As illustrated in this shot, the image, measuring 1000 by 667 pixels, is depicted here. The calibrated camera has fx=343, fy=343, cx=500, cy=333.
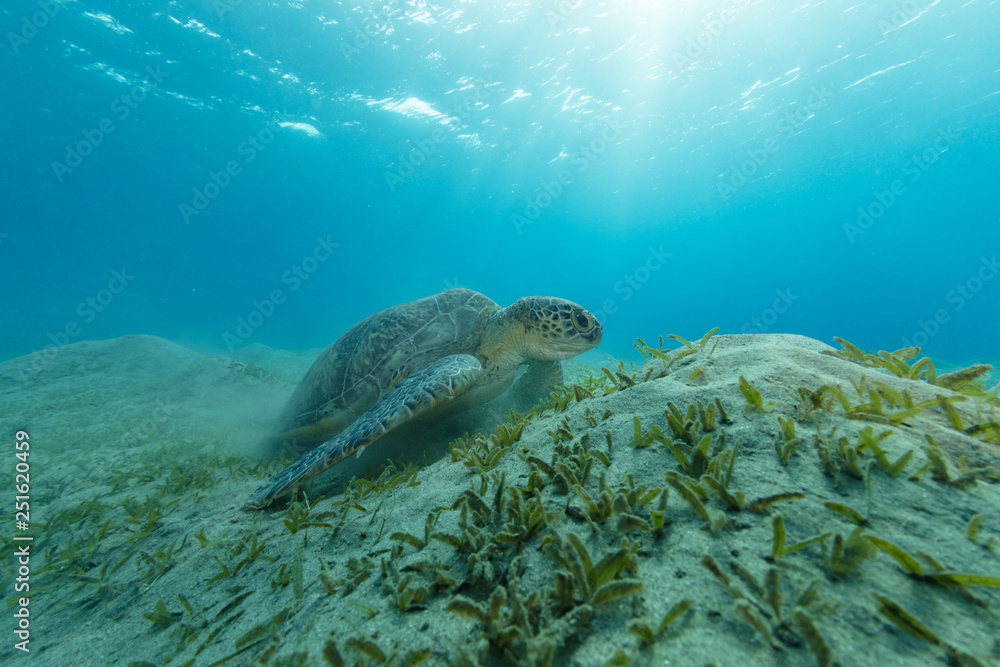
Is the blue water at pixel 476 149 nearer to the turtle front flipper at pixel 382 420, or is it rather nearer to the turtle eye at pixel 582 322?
the turtle eye at pixel 582 322

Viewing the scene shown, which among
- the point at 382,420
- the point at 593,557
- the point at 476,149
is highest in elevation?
the point at 476,149

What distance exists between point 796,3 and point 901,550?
23.9 m

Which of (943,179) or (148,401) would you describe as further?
(943,179)

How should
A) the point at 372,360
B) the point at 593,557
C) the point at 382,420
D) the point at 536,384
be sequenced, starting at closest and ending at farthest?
the point at 593,557, the point at 382,420, the point at 372,360, the point at 536,384

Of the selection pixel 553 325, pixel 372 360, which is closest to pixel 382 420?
pixel 372 360

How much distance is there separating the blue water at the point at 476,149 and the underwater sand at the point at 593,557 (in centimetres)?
1019

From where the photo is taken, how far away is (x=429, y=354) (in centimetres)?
385

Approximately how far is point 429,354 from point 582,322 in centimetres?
171

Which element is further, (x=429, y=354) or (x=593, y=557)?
(x=429, y=354)

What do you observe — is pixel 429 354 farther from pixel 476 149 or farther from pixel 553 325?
pixel 476 149

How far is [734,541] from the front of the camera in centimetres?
93

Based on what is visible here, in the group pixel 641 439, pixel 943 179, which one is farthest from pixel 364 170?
pixel 943 179

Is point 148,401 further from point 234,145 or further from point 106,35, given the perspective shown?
point 234,145

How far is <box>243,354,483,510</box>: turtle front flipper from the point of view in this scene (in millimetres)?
2334
